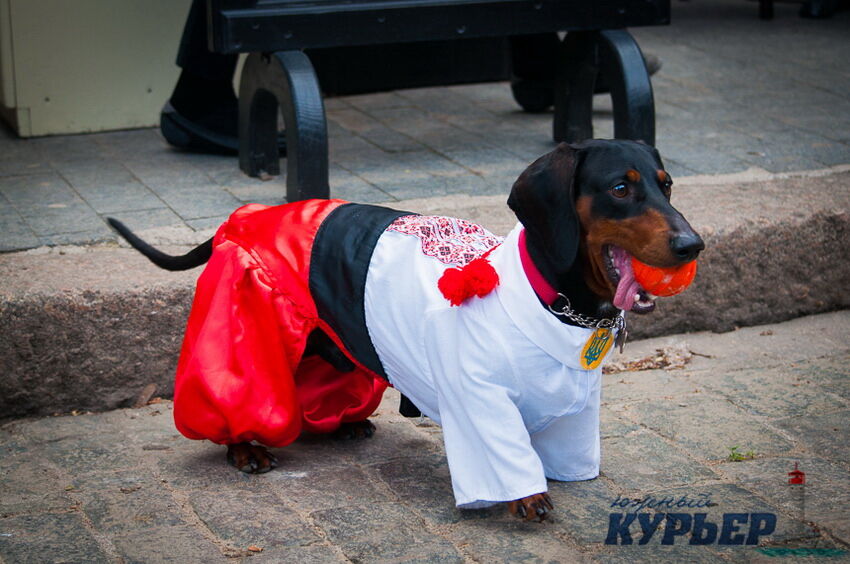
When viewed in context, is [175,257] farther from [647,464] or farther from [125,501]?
[647,464]

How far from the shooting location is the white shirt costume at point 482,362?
2857 mm

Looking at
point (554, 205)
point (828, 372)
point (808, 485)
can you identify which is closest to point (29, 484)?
point (554, 205)

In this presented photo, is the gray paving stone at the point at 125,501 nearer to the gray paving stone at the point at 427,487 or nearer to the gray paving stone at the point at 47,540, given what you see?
the gray paving stone at the point at 47,540

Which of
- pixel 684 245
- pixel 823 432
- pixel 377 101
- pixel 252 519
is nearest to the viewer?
pixel 684 245

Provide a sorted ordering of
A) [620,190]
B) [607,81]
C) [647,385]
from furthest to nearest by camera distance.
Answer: [607,81]
[647,385]
[620,190]

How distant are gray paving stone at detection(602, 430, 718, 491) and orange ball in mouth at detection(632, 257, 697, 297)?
0.73m

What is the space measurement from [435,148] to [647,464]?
8.56 ft

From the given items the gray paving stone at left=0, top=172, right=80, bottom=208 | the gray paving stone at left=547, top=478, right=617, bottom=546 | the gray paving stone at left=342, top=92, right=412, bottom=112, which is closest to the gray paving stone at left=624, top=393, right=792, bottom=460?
the gray paving stone at left=547, top=478, right=617, bottom=546

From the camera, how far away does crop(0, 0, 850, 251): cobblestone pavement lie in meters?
4.65

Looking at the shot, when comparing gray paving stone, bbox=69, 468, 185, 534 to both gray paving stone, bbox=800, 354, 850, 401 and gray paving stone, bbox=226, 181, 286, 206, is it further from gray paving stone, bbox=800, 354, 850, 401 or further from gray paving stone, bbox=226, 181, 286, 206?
gray paving stone, bbox=800, 354, 850, 401

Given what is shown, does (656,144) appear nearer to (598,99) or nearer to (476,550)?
(598,99)

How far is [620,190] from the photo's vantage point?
2.75 meters

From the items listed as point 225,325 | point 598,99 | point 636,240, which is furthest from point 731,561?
point 598,99

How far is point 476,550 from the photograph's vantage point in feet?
9.42
